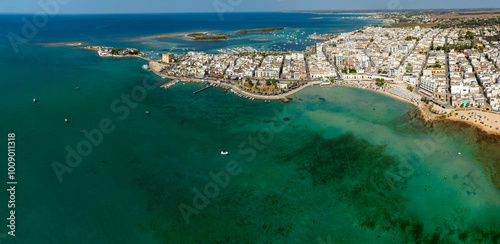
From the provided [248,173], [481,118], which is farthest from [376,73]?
[248,173]

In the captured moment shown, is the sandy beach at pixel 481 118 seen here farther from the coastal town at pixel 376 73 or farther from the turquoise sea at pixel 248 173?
the turquoise sea at pixel 248 173

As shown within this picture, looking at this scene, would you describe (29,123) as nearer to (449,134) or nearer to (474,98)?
(449,134)

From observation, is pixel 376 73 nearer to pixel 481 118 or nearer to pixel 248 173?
pixel 481 118

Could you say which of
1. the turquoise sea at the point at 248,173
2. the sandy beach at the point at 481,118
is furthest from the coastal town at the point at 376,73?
the turquoise sea at the point at 248,173

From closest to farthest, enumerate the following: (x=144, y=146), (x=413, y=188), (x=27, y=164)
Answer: (x=413, y=188) < (x=27, y=164) < (x=144, y=146)

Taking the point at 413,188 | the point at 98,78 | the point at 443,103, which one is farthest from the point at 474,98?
the point at 98,78

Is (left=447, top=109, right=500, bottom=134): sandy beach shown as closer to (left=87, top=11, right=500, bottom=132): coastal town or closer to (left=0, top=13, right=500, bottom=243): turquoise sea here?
(left=87, top=11, right=500, bottom=132): coastal town
